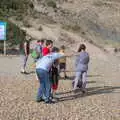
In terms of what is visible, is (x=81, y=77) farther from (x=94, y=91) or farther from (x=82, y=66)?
(x=94, y=91)

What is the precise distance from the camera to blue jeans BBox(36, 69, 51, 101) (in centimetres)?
1491

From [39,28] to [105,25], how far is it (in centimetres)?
1860

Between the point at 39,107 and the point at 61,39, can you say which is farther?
the point at 61,39

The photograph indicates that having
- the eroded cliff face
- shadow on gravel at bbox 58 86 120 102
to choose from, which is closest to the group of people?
shadow on gravel at bbox 58 86 120 102

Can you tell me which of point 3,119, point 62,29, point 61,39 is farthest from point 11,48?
point 3,119

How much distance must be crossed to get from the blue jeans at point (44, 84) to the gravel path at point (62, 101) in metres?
0.25

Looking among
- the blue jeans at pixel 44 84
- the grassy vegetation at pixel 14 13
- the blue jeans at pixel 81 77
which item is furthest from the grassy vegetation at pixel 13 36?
the blue jeans at pixel 44 84

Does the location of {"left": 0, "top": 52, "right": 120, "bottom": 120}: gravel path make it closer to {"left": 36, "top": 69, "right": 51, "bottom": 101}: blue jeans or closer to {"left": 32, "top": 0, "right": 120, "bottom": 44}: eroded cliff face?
{"left": 36, "top": 69, "right": 51, "bottom": 101}: blue jeans

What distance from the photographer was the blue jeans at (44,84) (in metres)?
14.9

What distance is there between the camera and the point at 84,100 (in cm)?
1627

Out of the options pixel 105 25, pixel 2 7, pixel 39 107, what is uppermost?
pixel 39 107

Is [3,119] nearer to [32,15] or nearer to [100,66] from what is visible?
[100,66]

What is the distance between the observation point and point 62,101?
1580 centimetres

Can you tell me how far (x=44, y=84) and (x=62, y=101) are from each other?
97 centimetres
